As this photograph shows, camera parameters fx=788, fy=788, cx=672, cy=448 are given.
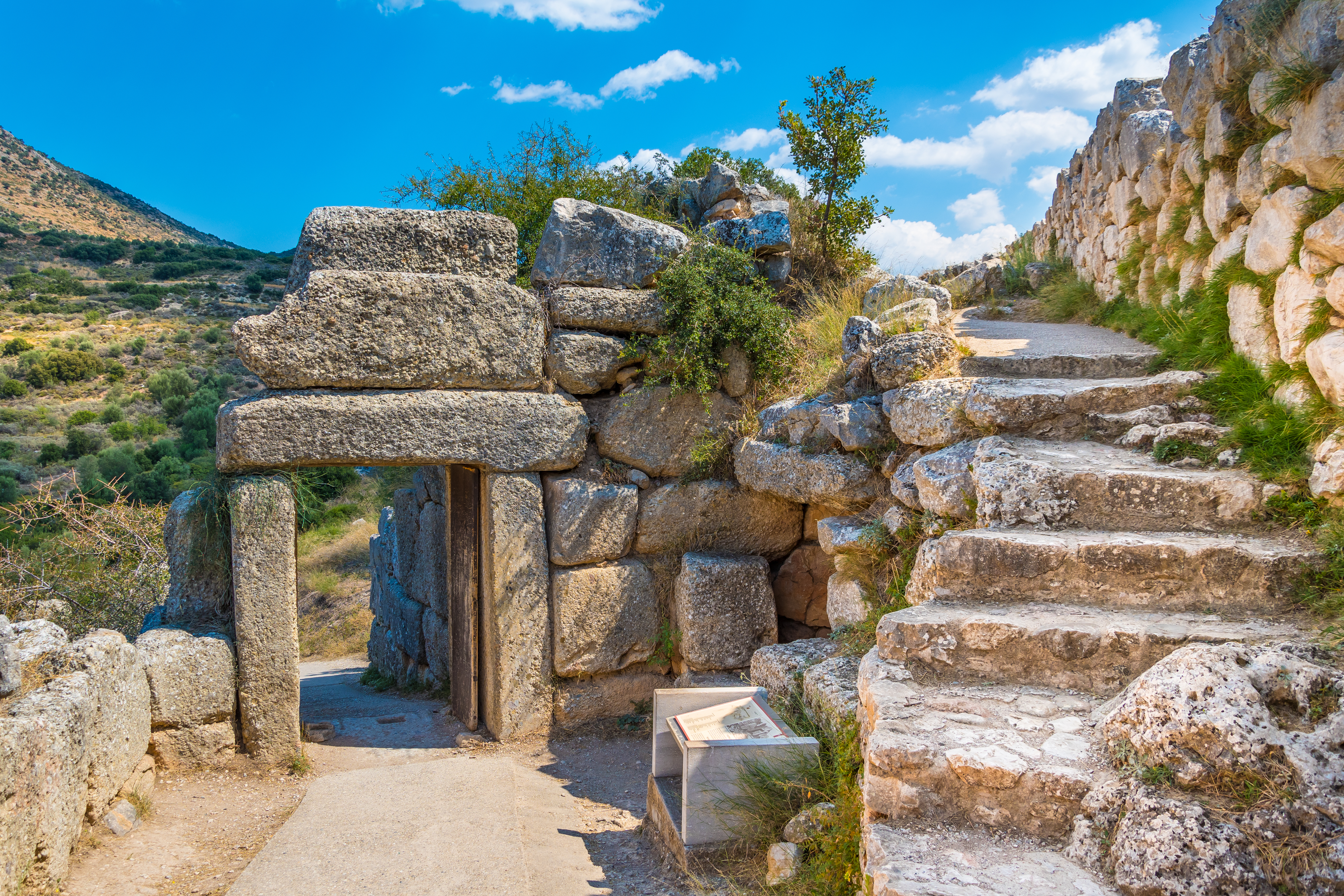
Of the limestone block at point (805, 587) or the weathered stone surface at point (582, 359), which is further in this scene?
the limestone block at point (805, 587)

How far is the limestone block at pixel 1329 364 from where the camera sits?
111 inches

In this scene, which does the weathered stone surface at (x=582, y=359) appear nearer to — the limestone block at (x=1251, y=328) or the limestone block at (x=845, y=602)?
the limestone block at (x=845, y=602)

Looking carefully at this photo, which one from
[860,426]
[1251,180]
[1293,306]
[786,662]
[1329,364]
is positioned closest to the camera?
[1329,364]

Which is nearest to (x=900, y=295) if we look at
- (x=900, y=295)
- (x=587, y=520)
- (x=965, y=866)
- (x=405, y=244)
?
(x=900, y=295)

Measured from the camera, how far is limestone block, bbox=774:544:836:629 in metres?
5.61

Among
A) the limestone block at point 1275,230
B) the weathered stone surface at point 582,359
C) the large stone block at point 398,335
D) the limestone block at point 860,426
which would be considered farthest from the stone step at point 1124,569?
the large stone block at point 398,335

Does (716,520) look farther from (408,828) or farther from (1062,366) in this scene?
(408,828)

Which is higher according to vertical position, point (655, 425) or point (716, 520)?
point (655, 425)

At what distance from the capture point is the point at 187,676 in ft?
14.3

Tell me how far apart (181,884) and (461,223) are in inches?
149

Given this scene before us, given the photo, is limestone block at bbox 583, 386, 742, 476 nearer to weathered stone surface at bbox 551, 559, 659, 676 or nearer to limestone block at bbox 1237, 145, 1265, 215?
weathered stone surface at bbox 551, 559, 659, 676

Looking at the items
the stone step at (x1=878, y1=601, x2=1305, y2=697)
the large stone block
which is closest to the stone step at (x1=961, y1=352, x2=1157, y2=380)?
the stone step at (x1=878, y1=601, x2=1305, y2=697)

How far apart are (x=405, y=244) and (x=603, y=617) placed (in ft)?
8.89

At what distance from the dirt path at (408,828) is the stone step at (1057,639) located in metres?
1.45
